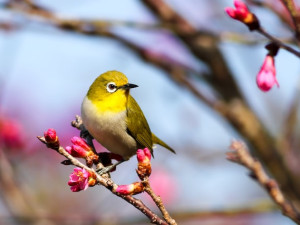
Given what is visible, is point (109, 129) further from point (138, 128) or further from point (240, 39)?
point (240, 39)

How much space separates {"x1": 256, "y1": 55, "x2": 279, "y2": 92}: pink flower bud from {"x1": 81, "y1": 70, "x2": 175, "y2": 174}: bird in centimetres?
87

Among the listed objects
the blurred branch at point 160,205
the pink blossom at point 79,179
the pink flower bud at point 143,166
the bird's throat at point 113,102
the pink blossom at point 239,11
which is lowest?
the blurred branch at point 160,205

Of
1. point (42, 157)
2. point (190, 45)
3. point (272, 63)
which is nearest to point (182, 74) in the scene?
point (190, 45)

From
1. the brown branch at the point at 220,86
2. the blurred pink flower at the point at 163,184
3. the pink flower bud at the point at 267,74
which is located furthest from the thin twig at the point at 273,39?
the blurred pink flower at the point at 163,184

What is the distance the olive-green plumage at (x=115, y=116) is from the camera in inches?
127

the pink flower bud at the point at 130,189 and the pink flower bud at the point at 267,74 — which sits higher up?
the pink flower bud at the point at 267,74

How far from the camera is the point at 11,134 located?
5633 mm

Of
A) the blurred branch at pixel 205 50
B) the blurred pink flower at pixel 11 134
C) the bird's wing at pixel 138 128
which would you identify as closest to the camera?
the bird's wing at pixel 138 128

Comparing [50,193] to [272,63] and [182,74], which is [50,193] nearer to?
[182,74]

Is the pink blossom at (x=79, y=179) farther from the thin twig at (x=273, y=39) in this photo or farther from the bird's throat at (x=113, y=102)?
the thin twig at (x=273, y=39)

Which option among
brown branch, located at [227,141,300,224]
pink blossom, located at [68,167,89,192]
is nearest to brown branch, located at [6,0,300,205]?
pink blossom, located at [68,167,89,192]

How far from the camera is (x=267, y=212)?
13.2ft

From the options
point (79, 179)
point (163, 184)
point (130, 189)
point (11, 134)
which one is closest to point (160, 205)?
point (130, 189)

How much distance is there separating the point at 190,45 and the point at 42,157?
12.8 ft
